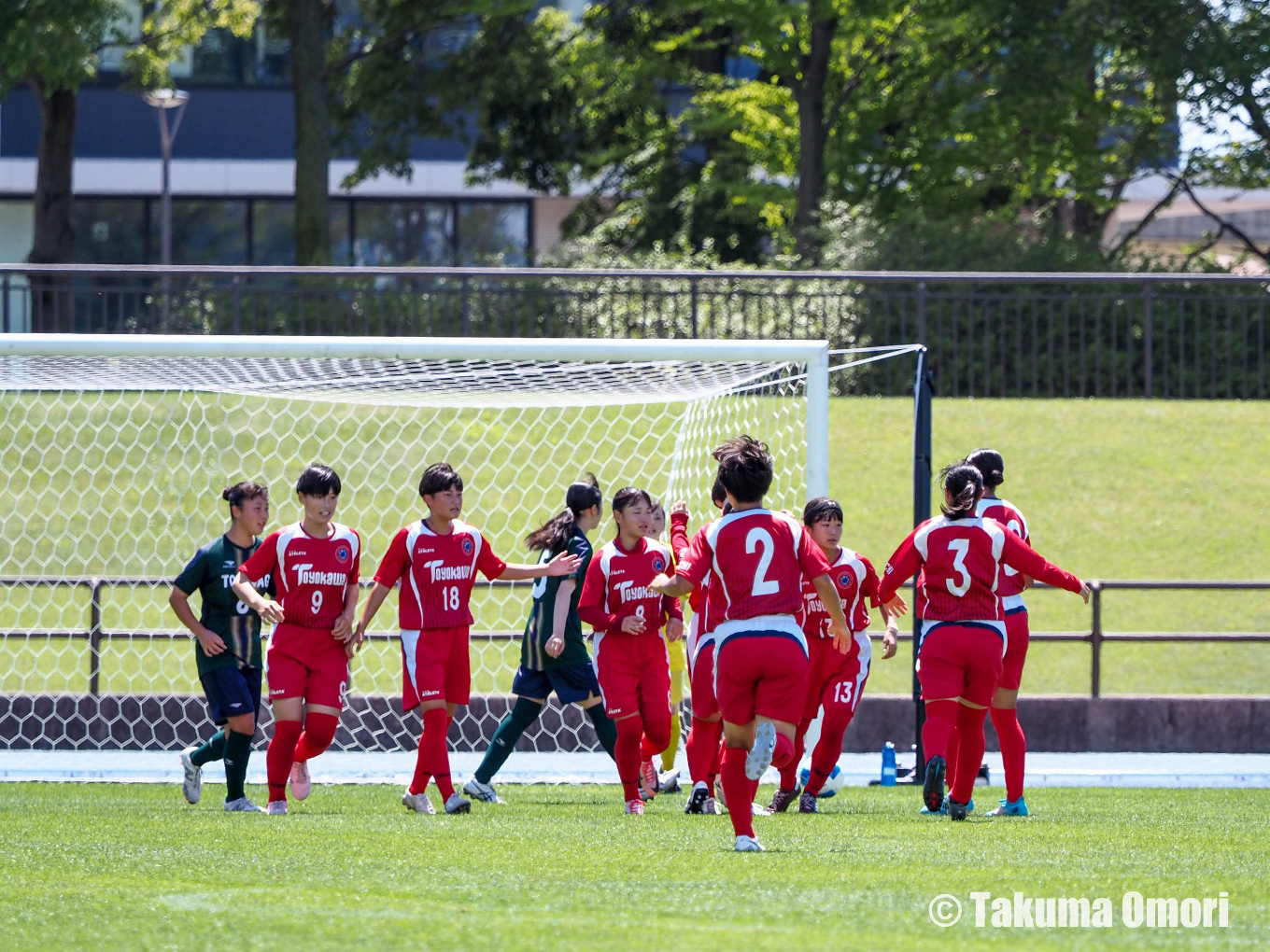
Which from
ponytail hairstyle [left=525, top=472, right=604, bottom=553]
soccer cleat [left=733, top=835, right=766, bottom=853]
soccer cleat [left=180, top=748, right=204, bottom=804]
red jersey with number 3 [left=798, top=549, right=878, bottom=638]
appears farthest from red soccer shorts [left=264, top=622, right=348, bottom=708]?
soccer cleat [left=733, top=835, right=766, bottom=853]

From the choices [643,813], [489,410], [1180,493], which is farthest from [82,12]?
[643,813]

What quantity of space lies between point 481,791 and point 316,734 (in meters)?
1.18

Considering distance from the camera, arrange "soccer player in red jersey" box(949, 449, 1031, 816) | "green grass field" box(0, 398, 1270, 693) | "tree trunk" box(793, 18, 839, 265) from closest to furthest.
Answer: "soccer player in red jersey" box(949, 449, 1031, 816) < "green grass field" box(0, 398, 1270, 693) < "tree trunk" box(793, 18, 839, 265)

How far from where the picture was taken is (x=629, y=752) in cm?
798

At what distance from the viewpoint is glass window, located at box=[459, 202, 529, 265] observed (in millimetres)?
35281

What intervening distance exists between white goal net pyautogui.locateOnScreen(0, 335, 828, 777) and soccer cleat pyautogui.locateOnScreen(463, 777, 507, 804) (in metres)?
2.38

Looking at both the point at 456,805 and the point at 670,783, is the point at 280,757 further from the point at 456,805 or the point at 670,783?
the point at 670,783

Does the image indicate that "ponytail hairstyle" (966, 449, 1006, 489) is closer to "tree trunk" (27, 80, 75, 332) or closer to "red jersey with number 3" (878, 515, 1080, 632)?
"red jersey with number 3" (878, 515, 1080, 632)

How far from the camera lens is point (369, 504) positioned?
49.1 ft

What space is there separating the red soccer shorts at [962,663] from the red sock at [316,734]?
289cm

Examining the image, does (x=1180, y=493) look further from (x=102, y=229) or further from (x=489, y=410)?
(x=102, y=229)

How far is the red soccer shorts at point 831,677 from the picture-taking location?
823 centimetres

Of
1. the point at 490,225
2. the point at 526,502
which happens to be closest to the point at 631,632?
the point at 526,502

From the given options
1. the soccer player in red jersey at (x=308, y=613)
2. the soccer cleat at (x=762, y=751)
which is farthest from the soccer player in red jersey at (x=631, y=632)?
the soccer cleat at (x=762, y=751)
